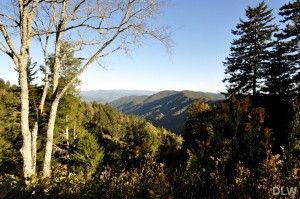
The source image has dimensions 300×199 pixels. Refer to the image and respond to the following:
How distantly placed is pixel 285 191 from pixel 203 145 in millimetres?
2098

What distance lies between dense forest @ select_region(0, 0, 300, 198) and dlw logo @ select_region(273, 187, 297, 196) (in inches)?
0.4

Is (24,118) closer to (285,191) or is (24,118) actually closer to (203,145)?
(203,145)

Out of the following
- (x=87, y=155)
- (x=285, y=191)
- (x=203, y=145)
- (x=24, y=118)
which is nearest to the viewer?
(x=285, y=191)

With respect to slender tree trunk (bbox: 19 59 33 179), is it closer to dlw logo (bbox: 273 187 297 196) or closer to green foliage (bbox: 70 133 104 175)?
dlw logo (bbox: 273 187 297 196)

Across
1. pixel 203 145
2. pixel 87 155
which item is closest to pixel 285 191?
pixel 203 145

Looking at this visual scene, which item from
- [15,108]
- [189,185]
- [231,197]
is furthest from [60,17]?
[15,108]

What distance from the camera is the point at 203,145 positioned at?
14.9 feet

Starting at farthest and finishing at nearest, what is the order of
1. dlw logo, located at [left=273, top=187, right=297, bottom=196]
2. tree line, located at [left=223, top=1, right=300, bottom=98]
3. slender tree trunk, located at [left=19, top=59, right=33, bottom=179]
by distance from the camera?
tree line, located at [left=223, top=1, right=300, bottom=98], slender tree trunk, located at [left=19, top=59, right=33, bottom=179], dlw logo, located at [left=273, top=187, right=297, bottom=196]

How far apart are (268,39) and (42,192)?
78.1 ft

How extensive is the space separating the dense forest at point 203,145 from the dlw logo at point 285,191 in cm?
1

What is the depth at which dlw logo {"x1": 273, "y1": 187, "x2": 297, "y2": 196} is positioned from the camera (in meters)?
2.28

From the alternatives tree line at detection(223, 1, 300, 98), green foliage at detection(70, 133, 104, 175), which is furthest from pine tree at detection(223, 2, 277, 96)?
green foliage at detection(70, 133, 104, 175)

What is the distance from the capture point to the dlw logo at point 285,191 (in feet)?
7.48

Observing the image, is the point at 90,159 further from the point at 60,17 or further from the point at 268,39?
the point at 268,39
